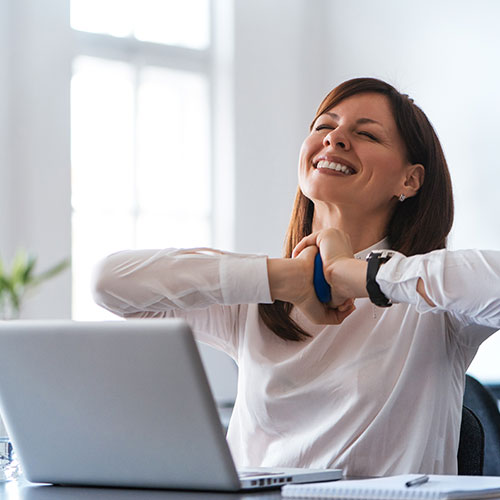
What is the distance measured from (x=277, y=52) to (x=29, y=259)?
2.50m

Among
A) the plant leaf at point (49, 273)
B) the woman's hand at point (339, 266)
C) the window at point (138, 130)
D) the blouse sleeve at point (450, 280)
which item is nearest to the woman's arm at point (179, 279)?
the woman's hand at point (339, 266)

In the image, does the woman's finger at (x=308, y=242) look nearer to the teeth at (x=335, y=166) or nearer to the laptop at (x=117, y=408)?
the teeth at (x=335, y=166)

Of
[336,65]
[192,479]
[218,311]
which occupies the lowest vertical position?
[192,479]

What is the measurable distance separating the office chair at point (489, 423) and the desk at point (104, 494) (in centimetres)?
61

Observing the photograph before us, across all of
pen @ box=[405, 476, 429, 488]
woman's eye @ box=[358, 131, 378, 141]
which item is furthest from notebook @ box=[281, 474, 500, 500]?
woman's eye @ box=[358, 131, 378, 141]

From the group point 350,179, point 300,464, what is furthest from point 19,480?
point 350,179

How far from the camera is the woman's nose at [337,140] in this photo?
170 cm

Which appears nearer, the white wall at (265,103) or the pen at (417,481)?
the pen at (417,481)

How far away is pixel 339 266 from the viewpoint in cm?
144

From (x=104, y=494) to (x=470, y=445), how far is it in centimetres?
73

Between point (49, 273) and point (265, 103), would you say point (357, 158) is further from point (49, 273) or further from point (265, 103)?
point (265, 103)

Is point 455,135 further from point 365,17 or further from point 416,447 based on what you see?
point 416,447

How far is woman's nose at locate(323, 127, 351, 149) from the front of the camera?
170 cm

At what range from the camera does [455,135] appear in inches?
219
